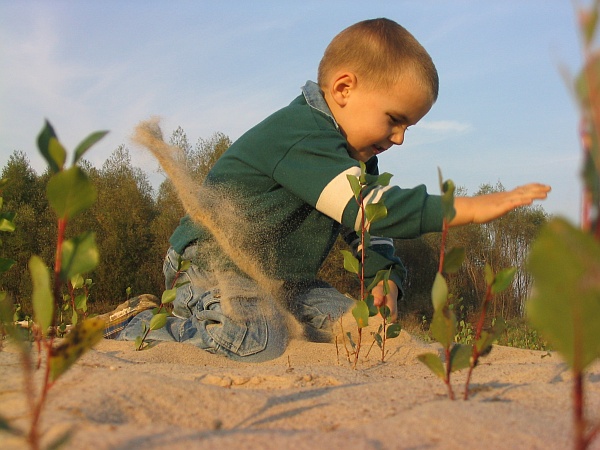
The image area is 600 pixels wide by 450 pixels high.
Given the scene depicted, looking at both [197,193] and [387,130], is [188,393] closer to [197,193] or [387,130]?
[197,193]

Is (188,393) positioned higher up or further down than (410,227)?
further down

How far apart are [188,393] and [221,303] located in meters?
2.15

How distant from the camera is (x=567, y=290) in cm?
69

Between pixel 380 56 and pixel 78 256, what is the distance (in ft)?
9.85

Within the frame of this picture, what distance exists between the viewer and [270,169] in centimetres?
350

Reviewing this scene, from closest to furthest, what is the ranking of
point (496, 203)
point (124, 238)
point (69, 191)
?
point (69, 191) < point (496, 203) < point (124, 238)

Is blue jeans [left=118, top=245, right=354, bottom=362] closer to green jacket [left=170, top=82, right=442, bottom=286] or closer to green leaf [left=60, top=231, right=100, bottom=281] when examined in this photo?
green jacket [left=170, top=82, right=442, bottom=286]

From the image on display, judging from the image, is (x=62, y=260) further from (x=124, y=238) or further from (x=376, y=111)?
(x=124, y=238)

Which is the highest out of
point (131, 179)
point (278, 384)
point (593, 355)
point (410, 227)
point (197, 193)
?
point (131, 179)

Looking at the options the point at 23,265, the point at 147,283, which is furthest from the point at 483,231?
the point at 23,265

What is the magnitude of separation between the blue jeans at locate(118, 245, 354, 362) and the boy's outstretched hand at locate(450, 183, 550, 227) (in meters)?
1.42

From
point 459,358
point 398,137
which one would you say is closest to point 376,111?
point 398,137

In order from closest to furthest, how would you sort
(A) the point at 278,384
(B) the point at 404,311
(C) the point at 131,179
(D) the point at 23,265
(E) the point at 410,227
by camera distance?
(A) the point at 278,384 < (E) the point at 410,227 < (B) the point at 404,311 < (D) the point at 23,265 < (C) the point at 131,179


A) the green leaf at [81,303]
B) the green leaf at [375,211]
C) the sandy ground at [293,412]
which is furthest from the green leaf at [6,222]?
the green leaf at [375,211]
